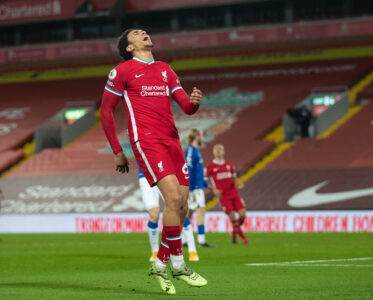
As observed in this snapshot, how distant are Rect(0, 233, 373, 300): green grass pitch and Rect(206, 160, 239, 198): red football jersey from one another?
1.52 meters

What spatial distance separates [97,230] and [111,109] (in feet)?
68.0

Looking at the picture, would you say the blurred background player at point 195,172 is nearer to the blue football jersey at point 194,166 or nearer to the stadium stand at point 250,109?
the blue football jersey at point 194,166

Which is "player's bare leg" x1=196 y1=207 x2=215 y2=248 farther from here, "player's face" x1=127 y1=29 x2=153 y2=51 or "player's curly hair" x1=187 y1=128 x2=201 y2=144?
"player's face" x1=127 y1=29 x2=153 y2=51

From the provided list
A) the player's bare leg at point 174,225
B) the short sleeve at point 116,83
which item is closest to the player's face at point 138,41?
the short sleeve at point 116,83

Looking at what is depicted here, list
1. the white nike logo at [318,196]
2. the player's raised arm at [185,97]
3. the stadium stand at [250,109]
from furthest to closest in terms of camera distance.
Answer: the stadium stand at [250,109] → the white nike logo at [318,196] → the player's raised arm at [185,97]

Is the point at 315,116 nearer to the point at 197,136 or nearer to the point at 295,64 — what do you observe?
the point at 295,64

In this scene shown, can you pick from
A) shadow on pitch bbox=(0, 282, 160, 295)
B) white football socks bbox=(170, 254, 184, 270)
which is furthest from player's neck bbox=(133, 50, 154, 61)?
shadow on pitch bbox=(0, 282, 160, 295)

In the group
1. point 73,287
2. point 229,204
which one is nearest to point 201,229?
point 229,204

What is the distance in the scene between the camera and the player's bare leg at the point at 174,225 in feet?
24.7

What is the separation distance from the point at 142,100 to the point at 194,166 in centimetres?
733

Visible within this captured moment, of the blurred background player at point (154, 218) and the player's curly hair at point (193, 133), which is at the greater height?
the player's curly hair at point (193, 133)

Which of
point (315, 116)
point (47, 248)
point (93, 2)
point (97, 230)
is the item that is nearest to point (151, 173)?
point (47, 248)

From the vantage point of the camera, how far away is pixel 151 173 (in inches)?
298

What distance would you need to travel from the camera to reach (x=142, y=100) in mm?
7754
